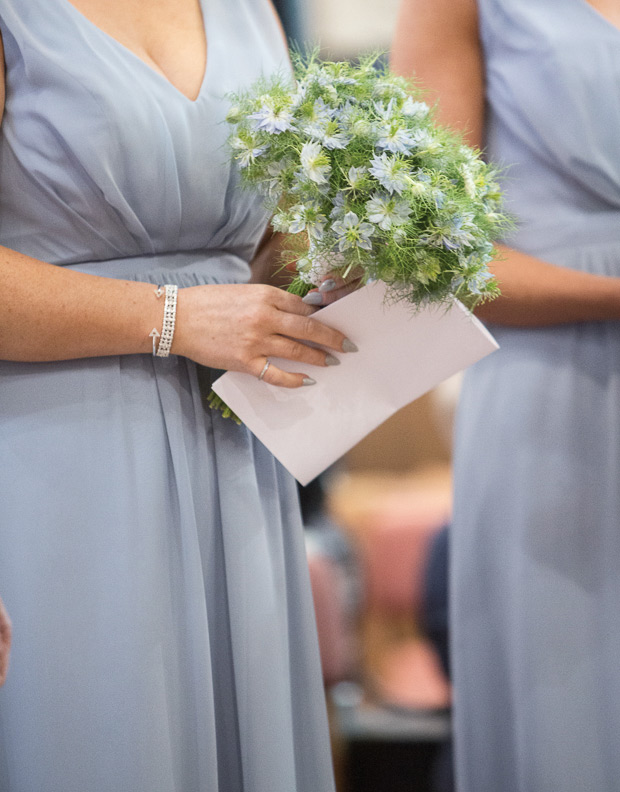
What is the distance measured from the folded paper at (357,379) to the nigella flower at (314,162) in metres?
0.20

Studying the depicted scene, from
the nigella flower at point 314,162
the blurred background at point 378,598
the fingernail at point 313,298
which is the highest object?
the nigella flower at point 314,162

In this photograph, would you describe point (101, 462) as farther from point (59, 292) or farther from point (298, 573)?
point (298, 573)

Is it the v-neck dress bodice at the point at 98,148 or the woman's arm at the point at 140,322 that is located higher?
the v-neck dress bodice at the point at 98,148

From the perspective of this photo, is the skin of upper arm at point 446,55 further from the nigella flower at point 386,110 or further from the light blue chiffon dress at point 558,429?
the nigella flower at point 386,110

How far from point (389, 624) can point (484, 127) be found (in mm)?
1649

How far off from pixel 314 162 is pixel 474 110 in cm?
81

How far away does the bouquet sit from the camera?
3.70 feet

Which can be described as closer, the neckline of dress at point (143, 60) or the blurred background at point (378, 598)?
the neckline of dress at point (143, 60)

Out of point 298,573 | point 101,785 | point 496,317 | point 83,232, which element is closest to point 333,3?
point 496,317

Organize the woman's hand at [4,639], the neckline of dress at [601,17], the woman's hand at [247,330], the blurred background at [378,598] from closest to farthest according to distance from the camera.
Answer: the woman's hand at [4,639], the woman's hand at [247,330], the neckline of dress at [601,17], the blurred background at [378,598]

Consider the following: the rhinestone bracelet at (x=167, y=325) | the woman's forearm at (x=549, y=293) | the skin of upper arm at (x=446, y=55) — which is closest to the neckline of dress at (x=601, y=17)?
the skin of upper arm at (x=446, y=55)

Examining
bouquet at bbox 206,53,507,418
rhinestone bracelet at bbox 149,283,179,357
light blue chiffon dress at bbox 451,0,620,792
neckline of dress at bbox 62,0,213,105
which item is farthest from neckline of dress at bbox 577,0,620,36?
rhinestone bracelet at bbox 149,283,179,357

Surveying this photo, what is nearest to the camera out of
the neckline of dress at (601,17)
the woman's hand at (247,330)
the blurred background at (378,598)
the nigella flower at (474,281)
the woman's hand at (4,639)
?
the woman's hand at (4,639)

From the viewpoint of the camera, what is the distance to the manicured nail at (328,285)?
4.26ft
